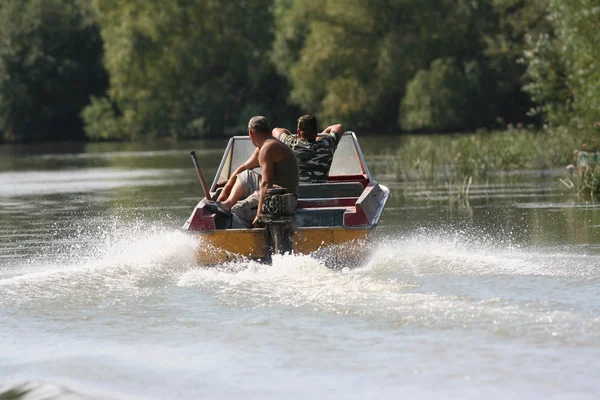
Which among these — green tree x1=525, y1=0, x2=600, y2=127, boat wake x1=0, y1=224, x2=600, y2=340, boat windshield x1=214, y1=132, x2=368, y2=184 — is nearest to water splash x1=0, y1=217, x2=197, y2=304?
boat wake x1=0, y1=224, x2=600, y2=340

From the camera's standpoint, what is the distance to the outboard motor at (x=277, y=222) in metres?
11.0

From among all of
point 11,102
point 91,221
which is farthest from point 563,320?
point 11,102

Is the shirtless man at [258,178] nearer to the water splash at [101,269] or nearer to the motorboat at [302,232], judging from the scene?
the motorboat at [302,232]

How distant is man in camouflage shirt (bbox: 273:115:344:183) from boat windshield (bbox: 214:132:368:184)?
41.6 inches

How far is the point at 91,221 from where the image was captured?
18.1 meters

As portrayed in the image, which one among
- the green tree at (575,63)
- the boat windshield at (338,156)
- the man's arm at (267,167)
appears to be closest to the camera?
the man's arm at (267,167)

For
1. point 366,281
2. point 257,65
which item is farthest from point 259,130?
point 257,65

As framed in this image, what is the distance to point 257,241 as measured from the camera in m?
11.1

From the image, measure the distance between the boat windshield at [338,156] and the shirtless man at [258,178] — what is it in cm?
159

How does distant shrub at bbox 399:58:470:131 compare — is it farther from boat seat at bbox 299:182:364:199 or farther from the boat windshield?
boat seat at bbox 299:182:364:199

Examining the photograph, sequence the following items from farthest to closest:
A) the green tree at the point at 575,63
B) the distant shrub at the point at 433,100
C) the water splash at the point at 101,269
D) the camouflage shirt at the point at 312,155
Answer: the distant shrub at the point at 433,100 → the green tree at the point at 575,63 → the camouflage shirt at the point at 312,155 → the water splash at the point at 101,269

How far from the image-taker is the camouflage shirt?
12858mm

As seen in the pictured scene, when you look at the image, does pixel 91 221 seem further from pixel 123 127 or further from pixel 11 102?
pixel 11 102

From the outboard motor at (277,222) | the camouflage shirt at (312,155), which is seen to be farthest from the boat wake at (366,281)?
the camouflage shirt at (312,155)
